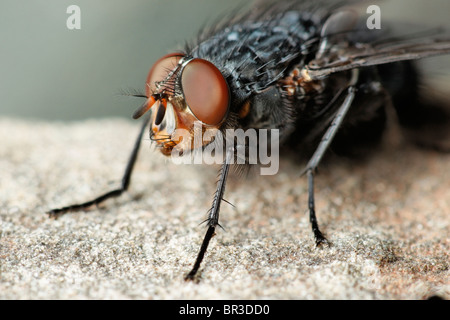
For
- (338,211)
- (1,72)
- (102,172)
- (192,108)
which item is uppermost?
(1,72)

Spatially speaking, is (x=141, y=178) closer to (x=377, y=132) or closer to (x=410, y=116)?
(x=377, y=132)

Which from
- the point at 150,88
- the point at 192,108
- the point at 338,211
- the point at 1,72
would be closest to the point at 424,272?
the point at 338,211

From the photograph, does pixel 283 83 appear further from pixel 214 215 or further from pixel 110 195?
pixel 110 195

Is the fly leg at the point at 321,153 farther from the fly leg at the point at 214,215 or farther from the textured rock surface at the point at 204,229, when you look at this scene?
the fly leg at the point at 214,215

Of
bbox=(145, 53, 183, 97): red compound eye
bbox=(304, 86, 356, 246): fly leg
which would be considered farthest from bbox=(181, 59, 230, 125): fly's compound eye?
bbox=(304, 86, 356, 246): fly leg
